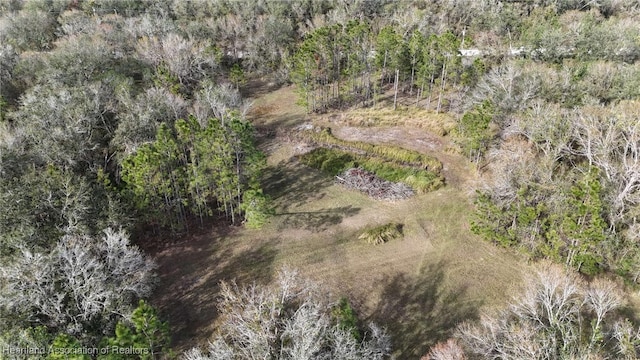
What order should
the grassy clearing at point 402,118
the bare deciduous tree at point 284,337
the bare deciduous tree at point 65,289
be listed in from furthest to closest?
1. the grassy clearing at point 402,118
2. the bare deciduous tree at point 65,289
3. the bare deciduous tree at point 284,337

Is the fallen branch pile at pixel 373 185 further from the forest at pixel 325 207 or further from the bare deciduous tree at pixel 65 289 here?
the bare deciduous tree at pixel 65 289

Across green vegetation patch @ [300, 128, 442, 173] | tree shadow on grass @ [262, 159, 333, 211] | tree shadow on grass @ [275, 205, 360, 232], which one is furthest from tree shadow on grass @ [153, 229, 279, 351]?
green vegetation patch @ [300, 128, 442, 173]

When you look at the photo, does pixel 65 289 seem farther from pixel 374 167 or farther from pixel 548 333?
pixel 374 167

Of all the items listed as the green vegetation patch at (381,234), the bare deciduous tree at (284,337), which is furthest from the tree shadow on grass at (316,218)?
the bare deciduous tree at (284,337)

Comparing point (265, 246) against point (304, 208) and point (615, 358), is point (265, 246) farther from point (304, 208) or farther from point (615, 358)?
point (615, 358)

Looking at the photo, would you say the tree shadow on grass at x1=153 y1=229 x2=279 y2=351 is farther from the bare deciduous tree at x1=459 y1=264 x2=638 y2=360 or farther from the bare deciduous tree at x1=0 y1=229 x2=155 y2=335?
the bare deciduous tree at x1=459 y1=264 x2=638 y2=360

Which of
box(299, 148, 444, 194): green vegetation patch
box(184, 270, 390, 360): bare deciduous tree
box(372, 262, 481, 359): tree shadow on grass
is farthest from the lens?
box(299, 148, 444, 194): green vegetation patch
